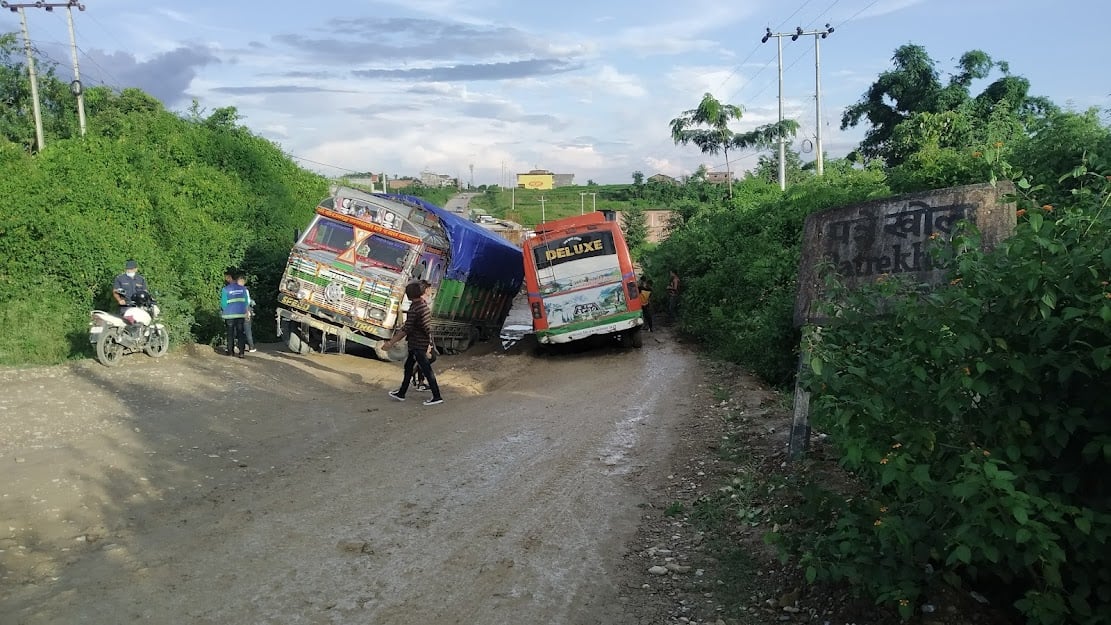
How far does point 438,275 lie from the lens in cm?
1503

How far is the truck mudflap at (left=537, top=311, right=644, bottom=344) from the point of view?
14914 mm

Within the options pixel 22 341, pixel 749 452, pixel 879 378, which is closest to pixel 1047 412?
pixel 879 378

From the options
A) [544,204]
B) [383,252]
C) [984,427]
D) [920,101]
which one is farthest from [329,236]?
[544,204]

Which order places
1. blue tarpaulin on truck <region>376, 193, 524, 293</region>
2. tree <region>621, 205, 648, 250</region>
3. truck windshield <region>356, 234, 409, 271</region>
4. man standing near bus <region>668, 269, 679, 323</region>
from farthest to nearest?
tree <region>621, 205, 648, 250</region>, man standing near bus <region>668, 269, 679, 323</region>, blue tarpaulin on truck <region>376, 193, 524, 293</region>, truck windshield <region>356, 234, 409, 271</region>

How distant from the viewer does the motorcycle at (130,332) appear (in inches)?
455

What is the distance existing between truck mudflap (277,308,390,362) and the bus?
3259 millimetres

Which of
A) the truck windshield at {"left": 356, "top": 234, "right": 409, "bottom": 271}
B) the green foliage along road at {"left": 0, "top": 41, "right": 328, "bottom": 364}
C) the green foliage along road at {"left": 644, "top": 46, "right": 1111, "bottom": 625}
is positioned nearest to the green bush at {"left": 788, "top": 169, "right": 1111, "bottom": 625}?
the green foliage along road at {"left": 644, "top": 46, "right": 1111, "bottom": 625}

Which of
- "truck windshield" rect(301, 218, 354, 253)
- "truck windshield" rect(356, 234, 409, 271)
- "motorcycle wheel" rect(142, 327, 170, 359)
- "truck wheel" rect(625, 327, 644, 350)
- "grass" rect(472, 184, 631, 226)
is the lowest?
"truck wheel" rect(625, 327, 644, 350)

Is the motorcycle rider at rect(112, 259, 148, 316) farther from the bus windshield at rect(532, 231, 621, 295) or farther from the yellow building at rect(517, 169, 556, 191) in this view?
the yellow building at rect(517, 169, 556, 191)

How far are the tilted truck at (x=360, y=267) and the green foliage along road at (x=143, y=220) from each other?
7.43 feet

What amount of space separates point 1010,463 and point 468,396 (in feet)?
29.5

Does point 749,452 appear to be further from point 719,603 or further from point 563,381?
point 563,381

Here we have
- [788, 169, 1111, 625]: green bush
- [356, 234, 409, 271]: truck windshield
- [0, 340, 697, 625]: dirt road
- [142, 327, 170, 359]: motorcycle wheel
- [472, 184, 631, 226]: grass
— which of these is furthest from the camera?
[472, 184, 631, 226]: grass

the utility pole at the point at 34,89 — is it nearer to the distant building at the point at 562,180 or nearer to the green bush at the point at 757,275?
the green bush at the point at 757,275
